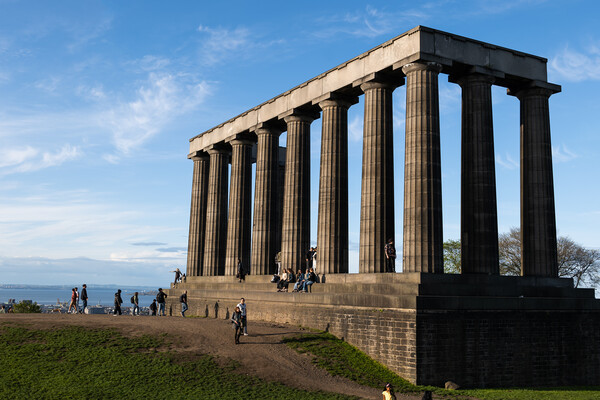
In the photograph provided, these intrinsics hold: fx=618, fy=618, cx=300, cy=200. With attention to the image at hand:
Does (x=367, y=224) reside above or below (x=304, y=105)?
below

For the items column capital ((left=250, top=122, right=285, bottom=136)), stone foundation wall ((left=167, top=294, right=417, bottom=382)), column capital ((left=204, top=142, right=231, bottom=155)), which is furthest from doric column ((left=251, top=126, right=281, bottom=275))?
stone foundation wall ((left=167, top=294, right=417, bottom=382))

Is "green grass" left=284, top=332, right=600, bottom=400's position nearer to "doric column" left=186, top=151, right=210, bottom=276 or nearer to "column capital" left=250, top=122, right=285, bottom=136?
"column capital" left=250, top=122, right=285, bottom=136

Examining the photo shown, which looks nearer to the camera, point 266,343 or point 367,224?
point 266,343

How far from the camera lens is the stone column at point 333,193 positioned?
42.1 meters

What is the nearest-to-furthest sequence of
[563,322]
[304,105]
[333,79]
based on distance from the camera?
[563,322] < [333,79] < [304,105]

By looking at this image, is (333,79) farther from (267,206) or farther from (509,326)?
(509,326)

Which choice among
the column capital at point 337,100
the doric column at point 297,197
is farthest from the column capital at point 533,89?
the doric column at point 297,197

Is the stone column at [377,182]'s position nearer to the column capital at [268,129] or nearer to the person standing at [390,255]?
the person standing at [390,255]

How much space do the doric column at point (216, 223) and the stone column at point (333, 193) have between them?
18.5 m

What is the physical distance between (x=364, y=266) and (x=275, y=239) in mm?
14921

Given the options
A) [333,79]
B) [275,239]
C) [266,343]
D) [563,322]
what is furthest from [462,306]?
[275,239]

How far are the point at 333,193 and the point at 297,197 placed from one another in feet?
14.6

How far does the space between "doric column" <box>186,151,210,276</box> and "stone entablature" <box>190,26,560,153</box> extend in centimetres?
1823

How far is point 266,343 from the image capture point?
32.2m
